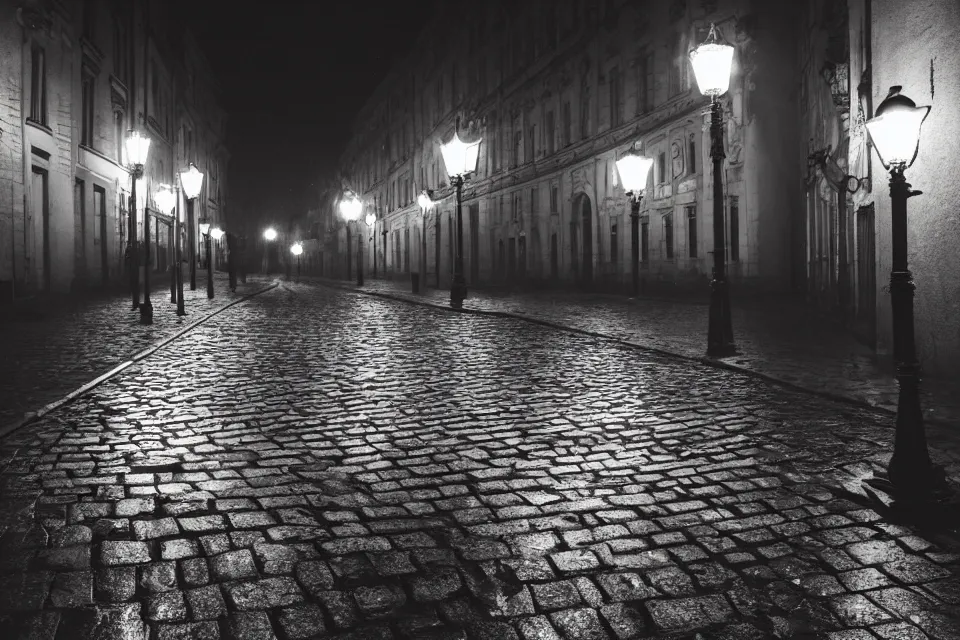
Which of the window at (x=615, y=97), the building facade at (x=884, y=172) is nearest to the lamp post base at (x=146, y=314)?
the building facade at (x=884, y=172)

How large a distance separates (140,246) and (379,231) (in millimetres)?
35000

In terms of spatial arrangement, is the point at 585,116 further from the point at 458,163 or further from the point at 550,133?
the point at 458,163

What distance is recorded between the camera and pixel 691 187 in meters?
23.4

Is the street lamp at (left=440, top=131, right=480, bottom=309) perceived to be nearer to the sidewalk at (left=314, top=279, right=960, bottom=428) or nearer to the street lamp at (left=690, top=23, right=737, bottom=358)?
the sidewalk at (left=314, top=279, right=960, bottom=428)

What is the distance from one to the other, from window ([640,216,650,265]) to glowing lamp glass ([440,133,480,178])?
775 centimetres

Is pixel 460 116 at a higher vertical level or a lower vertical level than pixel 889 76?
higher

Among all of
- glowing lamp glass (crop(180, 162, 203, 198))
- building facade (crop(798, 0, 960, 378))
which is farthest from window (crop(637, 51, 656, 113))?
glowing lamp glass (crop(180, 162, 203, 198))

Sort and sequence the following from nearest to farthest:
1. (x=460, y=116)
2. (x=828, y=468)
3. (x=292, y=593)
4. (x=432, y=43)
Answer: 1. (x=292, y=593)
2. (x=828, y=468)
3. (x=460, y=116)
4. (x=432, y=43)

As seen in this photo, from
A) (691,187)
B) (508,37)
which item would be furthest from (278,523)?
(508,37)

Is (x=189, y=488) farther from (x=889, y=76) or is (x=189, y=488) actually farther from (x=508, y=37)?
(x=508, y=37)

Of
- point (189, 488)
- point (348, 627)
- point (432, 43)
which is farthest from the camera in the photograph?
point (432, 43)

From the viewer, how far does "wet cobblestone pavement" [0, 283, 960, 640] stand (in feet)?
9.42

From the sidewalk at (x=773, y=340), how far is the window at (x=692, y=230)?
6.29 ft

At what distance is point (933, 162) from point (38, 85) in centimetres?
2129
